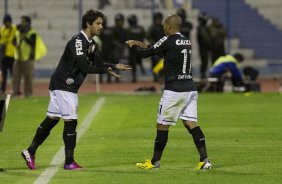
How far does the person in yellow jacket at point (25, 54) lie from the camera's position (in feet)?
102

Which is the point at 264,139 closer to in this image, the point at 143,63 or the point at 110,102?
the point at 110,102

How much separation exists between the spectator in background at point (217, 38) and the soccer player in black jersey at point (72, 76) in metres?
22.5

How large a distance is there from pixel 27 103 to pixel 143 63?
12.7 meters

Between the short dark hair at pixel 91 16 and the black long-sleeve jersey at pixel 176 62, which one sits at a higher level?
the short dark hair at pixel 91 16

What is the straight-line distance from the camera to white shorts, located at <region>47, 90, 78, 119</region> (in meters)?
14.4

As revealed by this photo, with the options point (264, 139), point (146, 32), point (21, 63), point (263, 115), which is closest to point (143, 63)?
point (146, 32)

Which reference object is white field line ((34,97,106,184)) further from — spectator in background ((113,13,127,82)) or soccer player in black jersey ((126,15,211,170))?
spectator in background ((113,13,127,82))

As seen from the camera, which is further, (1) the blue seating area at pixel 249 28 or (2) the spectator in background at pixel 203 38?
(1) the blue seating area at pixel 249 28

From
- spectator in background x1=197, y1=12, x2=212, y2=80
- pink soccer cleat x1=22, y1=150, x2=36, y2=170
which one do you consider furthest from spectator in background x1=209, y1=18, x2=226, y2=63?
pink soccer cleat x1=22, y1=150, x2=36, y2=170

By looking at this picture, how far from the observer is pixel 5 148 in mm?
17531

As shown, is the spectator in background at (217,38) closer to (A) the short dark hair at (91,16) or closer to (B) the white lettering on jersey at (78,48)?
(A) the short dark hair at (91,16)

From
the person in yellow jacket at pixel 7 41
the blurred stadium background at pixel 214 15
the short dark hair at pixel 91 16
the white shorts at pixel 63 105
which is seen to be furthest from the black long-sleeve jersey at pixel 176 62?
the blurred stadium background at pixel 214 15

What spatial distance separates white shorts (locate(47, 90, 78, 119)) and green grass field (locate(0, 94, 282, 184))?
2.33 feet

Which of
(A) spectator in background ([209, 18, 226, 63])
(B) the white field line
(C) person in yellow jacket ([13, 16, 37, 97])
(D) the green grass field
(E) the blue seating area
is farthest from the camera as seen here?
(E) the blue seating area
